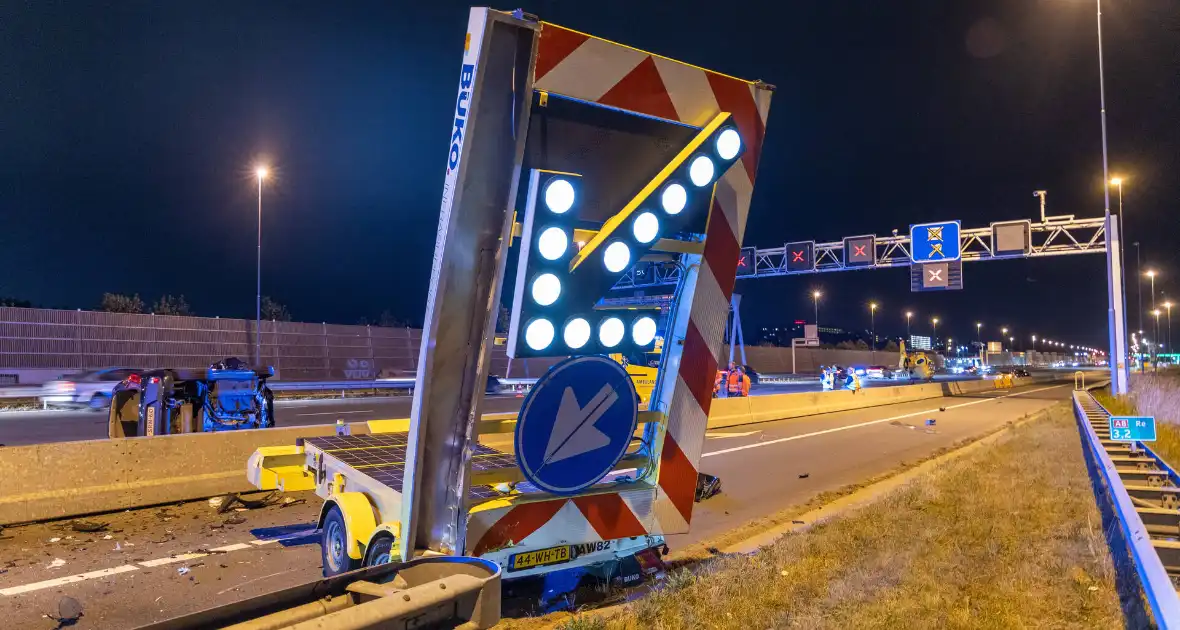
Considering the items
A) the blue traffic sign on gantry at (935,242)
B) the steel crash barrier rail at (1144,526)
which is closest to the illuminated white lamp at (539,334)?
the steel crash barrier rail at (1144,526)

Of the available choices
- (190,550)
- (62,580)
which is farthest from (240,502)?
(62,580)

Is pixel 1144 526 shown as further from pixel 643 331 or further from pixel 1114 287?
pixel 1114 287

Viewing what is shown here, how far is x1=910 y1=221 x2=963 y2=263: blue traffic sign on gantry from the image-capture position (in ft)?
104

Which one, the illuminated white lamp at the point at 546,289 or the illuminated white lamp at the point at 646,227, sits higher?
the illuminated white lamp at the point at 646,227

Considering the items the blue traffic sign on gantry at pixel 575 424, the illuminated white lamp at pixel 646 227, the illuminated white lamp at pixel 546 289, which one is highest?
the illuminated white lamp at pixel 646 227

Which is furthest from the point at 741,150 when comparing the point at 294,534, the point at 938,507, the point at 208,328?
the point at 208,328

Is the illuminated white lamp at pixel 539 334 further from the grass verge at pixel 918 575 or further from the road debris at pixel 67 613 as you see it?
the road debris at pixel 67 613

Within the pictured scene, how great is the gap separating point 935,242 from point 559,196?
32437 mm

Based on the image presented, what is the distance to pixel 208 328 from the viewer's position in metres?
34.8

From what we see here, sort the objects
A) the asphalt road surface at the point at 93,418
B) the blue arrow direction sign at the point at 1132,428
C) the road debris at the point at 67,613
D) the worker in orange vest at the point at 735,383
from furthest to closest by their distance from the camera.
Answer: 1. the worker in orange vest at the point at 735,383
2. the asphalt road surface at the point at 93,418
3. the blue arrow direction sign at the point at 1132,428
4. the road debris at the point at 67,613

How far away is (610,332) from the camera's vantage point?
157 inches

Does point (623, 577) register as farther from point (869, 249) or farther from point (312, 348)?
point (312, 348)

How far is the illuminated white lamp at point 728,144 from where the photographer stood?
433cm

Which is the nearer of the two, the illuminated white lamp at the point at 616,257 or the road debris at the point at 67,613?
the illuminated white lamp at the point at 616,257
